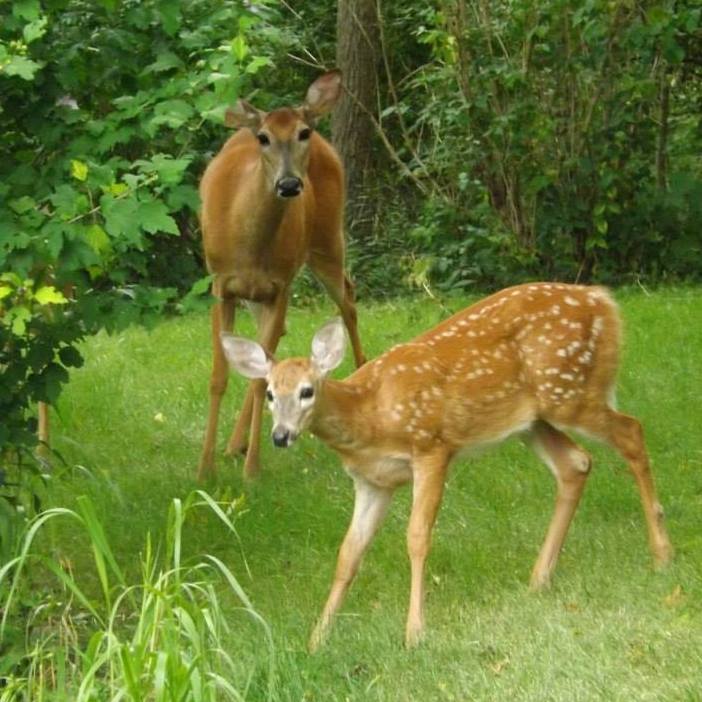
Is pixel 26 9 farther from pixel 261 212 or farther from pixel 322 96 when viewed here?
pixel 322 96

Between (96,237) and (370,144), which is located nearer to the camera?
(96,237)

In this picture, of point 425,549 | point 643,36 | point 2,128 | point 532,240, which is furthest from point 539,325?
point 532,240

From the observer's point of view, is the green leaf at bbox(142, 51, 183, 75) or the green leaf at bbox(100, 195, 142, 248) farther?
the green leaf at bbox(142, 51, 183, 75)

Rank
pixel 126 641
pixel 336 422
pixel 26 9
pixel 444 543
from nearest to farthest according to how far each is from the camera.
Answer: pixel 126 641
pixel 26 9
pixel 336 422
pixel 444 543

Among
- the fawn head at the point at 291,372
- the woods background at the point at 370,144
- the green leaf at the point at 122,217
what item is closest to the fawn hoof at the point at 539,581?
the fawn head at the point at 291,372

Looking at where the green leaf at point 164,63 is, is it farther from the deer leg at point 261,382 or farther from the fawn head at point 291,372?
the deer leg at point 261,382

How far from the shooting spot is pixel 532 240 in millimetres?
14281

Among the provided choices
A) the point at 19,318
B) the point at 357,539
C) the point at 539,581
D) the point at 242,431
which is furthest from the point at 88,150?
the point at 242,431

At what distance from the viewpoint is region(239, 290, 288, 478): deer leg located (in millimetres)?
9617

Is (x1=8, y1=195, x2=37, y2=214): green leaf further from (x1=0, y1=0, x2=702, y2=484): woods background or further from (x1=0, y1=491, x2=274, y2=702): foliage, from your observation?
(x1=0, y1=491, x2=274, y2=702): foliage

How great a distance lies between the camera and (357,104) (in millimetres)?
16500

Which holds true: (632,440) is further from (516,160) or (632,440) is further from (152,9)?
(516,160)

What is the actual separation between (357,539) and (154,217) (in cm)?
155

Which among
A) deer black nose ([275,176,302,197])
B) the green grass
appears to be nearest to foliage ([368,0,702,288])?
the green grass
